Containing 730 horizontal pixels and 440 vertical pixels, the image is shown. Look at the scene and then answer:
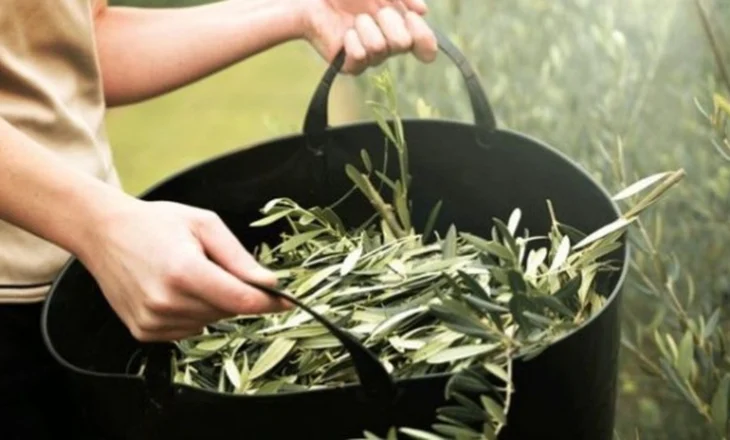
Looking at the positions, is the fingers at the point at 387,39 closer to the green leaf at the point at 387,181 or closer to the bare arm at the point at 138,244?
the green leaf at the point at 387,181

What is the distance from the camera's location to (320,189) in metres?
0.78

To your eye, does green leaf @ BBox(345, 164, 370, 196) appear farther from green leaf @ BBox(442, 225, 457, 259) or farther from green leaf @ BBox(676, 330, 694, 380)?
green leaf @ BBox(676, 330, 694, 380)

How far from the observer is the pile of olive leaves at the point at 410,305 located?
Answer: 0.52 meters

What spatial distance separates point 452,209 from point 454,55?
0.12 m

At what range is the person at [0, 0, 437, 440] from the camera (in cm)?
51

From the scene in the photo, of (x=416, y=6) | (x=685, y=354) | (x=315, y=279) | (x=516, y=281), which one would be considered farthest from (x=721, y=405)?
(x=416, y=6)

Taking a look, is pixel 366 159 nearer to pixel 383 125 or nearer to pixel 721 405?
pixel 383 125

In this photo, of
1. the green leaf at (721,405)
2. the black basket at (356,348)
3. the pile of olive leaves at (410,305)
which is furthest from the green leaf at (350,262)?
the green leaf at (721,405)

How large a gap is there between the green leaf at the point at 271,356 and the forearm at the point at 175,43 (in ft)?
0.98

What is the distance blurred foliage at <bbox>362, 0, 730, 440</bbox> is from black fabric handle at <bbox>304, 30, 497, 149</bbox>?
99 millimetres

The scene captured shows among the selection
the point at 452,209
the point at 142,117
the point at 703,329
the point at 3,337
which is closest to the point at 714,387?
the point at 703,329

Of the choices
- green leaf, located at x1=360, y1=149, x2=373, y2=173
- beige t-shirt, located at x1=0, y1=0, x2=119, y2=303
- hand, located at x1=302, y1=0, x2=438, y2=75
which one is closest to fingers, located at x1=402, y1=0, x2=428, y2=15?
hand, located at x1=302, y1=0, x2=438, y2=75

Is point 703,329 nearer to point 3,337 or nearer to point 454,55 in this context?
point 454,55

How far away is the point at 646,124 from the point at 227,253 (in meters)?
0.48
